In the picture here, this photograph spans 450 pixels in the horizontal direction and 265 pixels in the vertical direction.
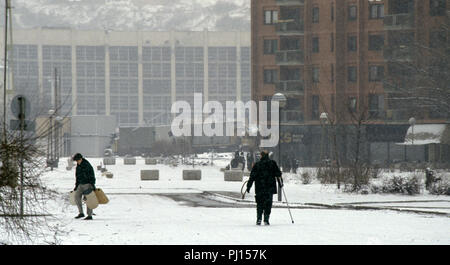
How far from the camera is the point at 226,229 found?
1738cm

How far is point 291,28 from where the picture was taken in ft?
251

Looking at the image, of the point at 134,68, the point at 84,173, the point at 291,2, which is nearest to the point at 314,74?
the point at 291,2

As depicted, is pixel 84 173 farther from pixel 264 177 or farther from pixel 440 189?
pixel 440 189

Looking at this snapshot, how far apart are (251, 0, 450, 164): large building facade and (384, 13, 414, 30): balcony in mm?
70

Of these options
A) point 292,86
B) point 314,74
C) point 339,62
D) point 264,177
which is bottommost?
point 264,177

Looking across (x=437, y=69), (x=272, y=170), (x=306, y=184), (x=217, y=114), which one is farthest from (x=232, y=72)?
(x=272, y=170)

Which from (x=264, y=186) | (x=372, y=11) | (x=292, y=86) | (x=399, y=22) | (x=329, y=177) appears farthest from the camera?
(x=292, y=86)

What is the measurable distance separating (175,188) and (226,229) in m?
20.8

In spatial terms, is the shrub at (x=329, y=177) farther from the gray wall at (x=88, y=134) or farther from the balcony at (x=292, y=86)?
the gray wall at (x=88, y=134)

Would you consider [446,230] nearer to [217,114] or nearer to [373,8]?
[373,8]

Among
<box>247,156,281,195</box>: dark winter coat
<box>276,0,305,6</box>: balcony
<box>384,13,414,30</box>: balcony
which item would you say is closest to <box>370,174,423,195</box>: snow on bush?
<box>247,156,281,195</box>: dark winter coat

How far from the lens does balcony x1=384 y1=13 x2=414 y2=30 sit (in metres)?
70.3

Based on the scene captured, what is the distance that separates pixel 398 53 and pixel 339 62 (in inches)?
234

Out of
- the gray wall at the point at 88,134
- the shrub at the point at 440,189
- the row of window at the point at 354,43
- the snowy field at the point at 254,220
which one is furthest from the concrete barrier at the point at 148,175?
the gray wall at the point at 88,134
